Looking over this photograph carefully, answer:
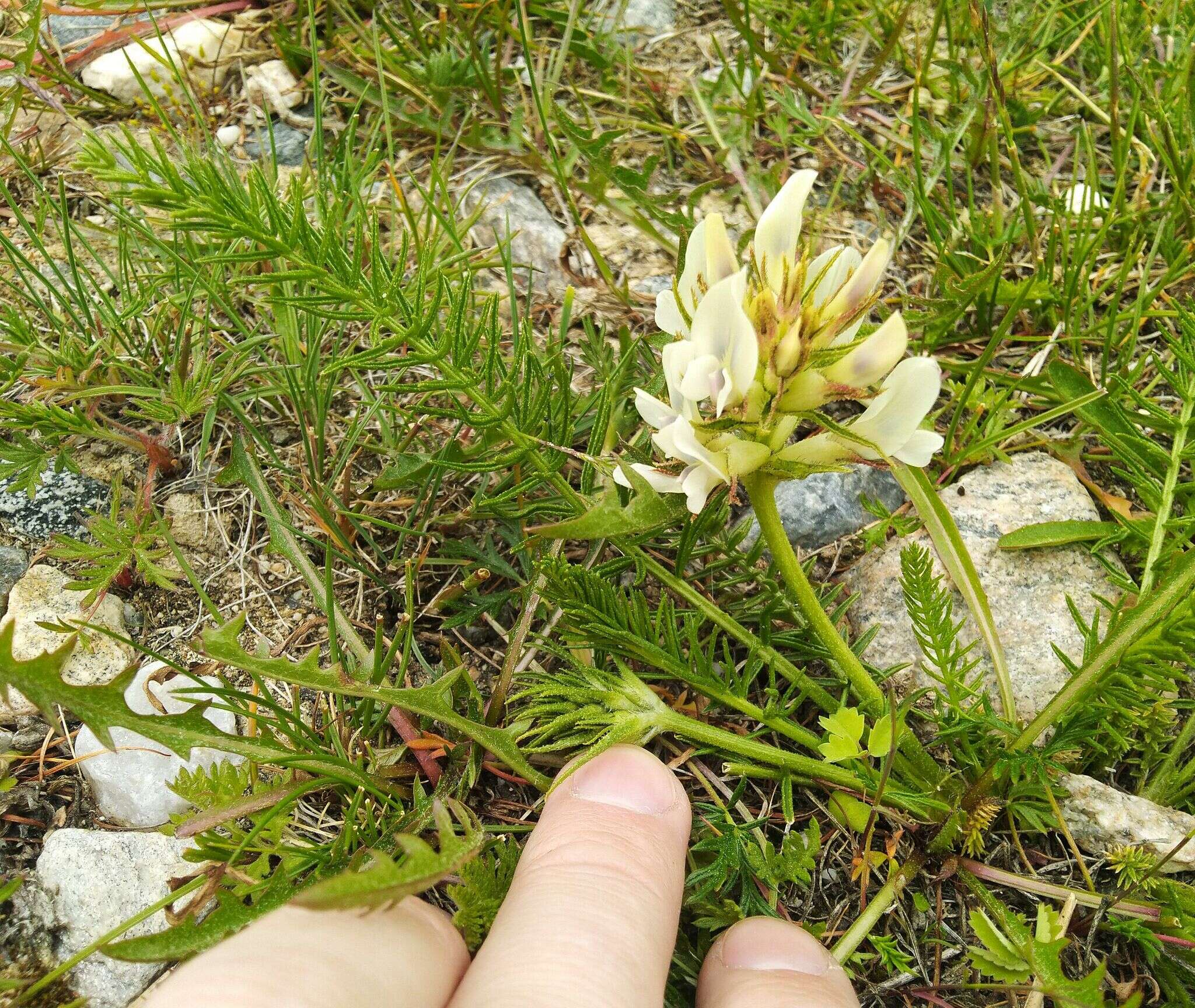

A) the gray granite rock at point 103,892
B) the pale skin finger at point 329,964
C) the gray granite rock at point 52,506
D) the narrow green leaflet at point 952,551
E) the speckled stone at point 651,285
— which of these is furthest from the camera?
the speckled stone at point 651,285

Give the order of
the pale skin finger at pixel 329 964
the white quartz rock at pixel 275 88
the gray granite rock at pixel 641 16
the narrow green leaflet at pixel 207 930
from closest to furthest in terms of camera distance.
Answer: the pale skin finger at pixel 329 964, the narrow green leaflet at pixel 207 930, the white quartz rock at pixel 275 88, the gray granite rock at pixel 641 16

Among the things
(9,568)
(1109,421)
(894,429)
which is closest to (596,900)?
(894,429)

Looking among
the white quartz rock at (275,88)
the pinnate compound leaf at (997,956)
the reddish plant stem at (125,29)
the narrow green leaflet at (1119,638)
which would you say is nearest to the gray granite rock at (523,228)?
the white quartz rock at (275,88)

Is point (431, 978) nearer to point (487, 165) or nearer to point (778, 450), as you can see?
point (778, 450)

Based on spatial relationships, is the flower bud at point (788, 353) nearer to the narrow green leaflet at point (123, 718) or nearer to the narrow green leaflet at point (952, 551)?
the narrow green leaflet at point (952, 551)

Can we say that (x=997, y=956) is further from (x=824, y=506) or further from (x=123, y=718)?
(x=123, y=718)

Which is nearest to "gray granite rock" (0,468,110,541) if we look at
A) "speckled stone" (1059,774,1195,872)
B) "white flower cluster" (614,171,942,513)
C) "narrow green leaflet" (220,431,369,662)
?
"narrow green leaflet" (220,431,369,662)

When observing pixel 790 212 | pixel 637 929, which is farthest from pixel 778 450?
pixel 637 929
